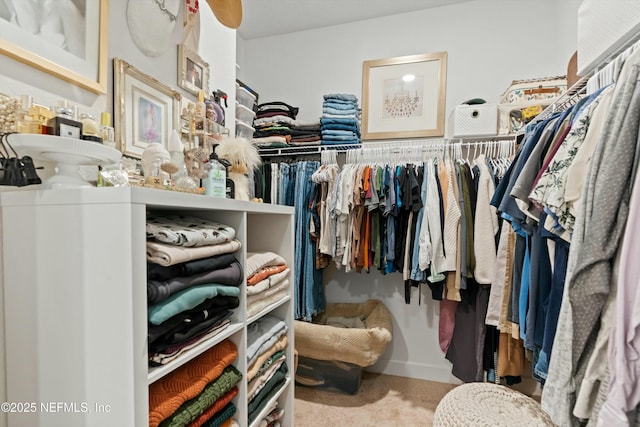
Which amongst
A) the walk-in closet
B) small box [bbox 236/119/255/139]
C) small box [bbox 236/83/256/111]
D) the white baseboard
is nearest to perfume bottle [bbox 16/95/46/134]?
the walk-in closet

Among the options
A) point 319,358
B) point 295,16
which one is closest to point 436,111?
point 295,16

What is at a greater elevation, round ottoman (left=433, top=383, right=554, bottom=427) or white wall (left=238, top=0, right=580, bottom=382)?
white wall (left=238, top=0, right=580, bottom=382)

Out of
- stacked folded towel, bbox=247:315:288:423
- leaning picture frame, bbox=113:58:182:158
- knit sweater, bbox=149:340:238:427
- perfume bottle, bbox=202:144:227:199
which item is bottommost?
stacked folded towel, bbox=247:315:288:423

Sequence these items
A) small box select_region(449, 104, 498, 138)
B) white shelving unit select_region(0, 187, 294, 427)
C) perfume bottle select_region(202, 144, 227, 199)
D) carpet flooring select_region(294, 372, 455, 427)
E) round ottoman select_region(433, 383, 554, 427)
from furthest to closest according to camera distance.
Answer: small box select_region(449, 104, 498, 138) < carpet flooring select_region(294, 372, 455, 427) < round ottoman select_region(433, 383, 554, 427) < perfume bottle select_region(202, 144, 227, 199) < white shelving unit select_region(0, 187, 294, 427)

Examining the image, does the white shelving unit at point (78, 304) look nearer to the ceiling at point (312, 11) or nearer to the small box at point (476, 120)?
the small box at point (476, 120)

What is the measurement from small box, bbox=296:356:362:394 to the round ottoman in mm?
753

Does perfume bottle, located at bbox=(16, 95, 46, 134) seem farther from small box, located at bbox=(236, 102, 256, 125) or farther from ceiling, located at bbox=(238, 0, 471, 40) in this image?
ceiling, located at bbox=(238, 0, 471, 40)

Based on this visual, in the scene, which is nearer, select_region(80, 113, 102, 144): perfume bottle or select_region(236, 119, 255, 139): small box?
select_region(80, 113, 102, 144): perfume bottle

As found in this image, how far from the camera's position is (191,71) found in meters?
1.28

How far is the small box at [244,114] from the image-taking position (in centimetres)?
207

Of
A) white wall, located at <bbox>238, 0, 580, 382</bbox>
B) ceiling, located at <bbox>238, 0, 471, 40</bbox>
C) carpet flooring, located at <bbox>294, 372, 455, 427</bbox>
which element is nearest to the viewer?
carpet flooring, located at <bbox>294, 372, 455, 427</bbox>

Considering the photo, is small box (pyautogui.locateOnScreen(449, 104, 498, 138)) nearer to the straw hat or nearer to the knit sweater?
the straw hat

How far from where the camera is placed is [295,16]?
2.30 m

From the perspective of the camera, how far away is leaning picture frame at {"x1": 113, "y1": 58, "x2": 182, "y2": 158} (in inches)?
38.3
